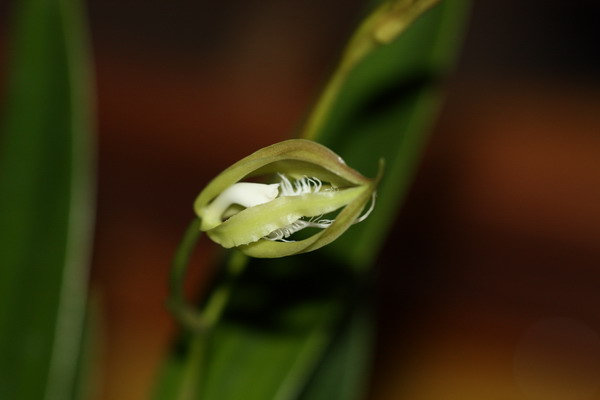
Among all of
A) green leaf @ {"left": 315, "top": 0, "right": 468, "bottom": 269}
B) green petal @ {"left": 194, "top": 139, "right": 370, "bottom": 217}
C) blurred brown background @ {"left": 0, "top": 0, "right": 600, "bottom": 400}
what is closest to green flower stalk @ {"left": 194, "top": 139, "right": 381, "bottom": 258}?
green petal @ {"left": 194, "top": 139, "right": 370, "bottom": 217}

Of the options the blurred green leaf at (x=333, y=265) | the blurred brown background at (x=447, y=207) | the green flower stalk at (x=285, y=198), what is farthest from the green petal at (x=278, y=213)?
the blurred brown background at (x=447, y=207)

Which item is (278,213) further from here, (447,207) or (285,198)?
(447,207)

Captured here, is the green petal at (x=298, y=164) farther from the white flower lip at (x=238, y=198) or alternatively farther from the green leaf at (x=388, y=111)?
the green leaf at (x=388, y=111)

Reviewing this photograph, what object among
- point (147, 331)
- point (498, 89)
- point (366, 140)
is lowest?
point (147, 331)

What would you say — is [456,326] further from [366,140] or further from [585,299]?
[366,140]

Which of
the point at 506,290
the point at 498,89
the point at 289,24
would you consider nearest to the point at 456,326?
the point at 506,290

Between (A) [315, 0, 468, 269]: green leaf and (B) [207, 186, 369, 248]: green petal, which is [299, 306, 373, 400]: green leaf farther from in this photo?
(B) [207, 186, 369, 248]: green petal
